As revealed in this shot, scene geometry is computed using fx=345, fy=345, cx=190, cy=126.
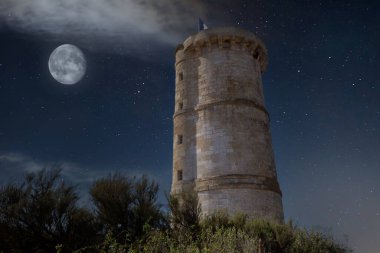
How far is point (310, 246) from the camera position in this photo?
13.1m

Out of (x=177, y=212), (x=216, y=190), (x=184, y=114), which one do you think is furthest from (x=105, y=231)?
(x=184, y=114)

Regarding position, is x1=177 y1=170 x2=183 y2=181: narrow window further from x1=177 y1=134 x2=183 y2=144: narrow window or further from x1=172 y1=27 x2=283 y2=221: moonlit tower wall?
x1=177 y1=134 x2=183 y2=144: narrow window

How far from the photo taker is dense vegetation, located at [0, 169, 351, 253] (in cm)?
1114

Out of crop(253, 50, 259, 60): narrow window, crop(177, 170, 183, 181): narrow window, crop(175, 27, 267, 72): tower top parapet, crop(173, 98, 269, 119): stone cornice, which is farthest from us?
crop(253, 50, 259, 60): narrow window

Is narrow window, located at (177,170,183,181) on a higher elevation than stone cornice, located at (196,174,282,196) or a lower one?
higher

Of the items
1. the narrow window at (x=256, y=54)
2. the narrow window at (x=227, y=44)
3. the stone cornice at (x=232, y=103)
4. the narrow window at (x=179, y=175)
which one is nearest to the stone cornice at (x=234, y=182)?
the narrow window at (x=179, y=175)

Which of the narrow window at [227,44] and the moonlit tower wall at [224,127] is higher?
the narrow window at [227,44]

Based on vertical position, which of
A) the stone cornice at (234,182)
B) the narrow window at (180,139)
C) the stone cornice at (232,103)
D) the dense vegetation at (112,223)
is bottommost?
the dense vegetation at (112,223)

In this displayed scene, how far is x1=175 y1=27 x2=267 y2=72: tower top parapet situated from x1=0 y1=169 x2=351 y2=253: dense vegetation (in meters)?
10.1

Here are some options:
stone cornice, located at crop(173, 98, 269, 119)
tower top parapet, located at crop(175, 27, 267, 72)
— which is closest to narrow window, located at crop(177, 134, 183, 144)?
stone cornice, located at crop(173, 98, 269, 119)

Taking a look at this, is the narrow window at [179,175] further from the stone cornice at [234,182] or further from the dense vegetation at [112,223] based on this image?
the dense vegetation at [112,223]

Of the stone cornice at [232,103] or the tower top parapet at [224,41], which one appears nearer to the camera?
the stone cornice at [232,103]

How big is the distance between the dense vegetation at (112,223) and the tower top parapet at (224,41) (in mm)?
10106

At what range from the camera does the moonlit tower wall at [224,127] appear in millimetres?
17484
